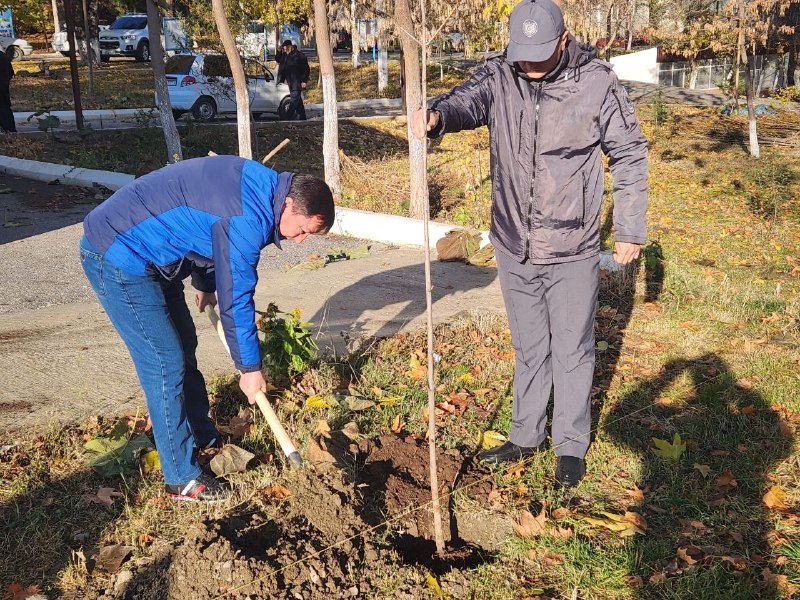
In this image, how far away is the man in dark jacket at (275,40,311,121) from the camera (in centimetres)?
1834

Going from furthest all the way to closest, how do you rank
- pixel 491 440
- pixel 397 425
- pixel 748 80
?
pixel 748 80 → pixel 397 425 → pixel 491 440

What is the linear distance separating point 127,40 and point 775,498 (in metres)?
A: 32.7

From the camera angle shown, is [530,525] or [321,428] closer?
[530,525]

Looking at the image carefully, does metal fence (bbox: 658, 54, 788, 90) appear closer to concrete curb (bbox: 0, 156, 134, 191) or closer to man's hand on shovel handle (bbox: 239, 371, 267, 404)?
concrete curb (bbox: 0, 156, 134, 191)

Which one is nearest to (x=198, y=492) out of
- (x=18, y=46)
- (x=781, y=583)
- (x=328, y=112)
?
(x=781, y=583)

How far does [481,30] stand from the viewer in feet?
53.6

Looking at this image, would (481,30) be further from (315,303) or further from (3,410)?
(3,410)

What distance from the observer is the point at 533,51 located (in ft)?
10.0

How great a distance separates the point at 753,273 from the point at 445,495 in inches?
185

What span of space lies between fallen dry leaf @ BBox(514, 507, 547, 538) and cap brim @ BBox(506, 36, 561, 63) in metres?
1.94

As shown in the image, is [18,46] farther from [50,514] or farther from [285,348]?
[50,514]

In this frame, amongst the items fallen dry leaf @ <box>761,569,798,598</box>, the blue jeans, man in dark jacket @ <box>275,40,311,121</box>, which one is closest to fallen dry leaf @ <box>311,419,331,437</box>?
the blue jeans

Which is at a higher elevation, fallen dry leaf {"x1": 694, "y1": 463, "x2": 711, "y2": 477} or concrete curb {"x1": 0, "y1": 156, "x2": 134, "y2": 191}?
concrete curb {"x1": 0, "y1": 156, "x2": 134, "y2": 191}

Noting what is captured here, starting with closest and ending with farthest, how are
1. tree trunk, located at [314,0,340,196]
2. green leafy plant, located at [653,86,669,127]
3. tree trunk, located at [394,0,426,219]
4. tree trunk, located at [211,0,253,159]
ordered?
tree trunk, located at [394,0,426,219] < tree trunk, located at [314,0,340,196] < tree trunk, located at [211,0,253,159] < green leafy plant, located at [653,86,669,127]
